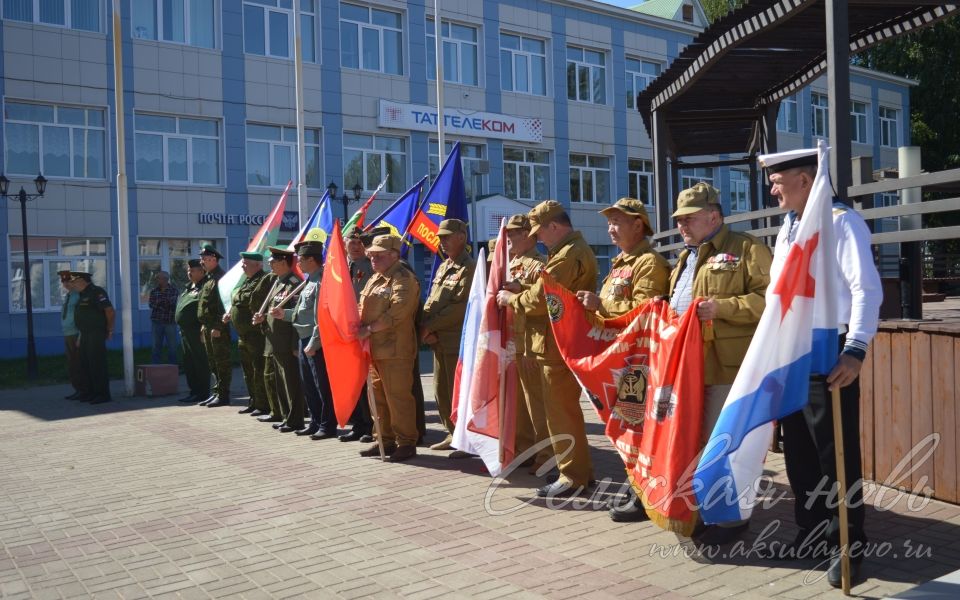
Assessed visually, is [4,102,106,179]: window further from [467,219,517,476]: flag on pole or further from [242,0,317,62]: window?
[467,219,517,476]: flag on pole

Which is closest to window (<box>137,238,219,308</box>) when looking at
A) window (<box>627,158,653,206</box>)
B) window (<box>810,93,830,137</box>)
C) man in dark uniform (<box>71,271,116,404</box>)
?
man in dark uniform (<box>71,271,116,404</box>)

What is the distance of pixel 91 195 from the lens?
23641 millimetres

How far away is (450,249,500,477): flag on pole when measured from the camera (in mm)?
6668

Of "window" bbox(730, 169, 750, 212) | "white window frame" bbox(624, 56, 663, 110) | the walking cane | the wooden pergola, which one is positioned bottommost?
the walking cane

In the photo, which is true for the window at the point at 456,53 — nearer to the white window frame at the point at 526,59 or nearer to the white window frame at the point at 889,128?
the white window frame at the point at 526,59

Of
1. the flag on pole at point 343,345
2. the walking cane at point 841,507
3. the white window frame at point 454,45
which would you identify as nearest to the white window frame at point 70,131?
the white window frame at point 454,45

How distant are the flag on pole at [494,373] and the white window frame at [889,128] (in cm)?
4189

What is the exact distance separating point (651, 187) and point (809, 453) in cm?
3311

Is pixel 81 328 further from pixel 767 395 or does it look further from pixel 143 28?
pixel 143 28

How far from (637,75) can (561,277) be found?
31286mm

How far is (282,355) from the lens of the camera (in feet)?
31.1

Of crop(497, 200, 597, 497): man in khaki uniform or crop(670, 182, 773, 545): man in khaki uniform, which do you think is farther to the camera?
crop(497, 200, 597, 497): man in khaki uniform

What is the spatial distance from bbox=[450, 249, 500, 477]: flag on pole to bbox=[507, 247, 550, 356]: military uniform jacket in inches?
13.3

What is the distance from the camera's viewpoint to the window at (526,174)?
31734 mm
